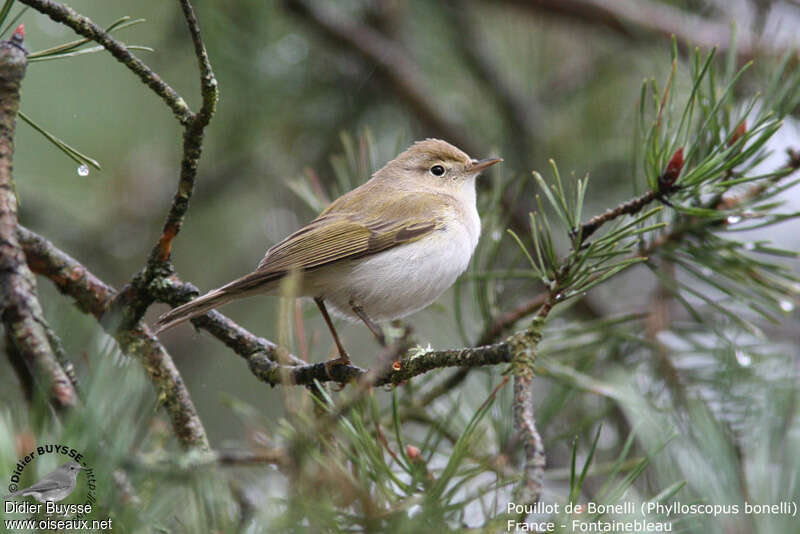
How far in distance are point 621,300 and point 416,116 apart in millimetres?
1822

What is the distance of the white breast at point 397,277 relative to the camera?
290 centimetres

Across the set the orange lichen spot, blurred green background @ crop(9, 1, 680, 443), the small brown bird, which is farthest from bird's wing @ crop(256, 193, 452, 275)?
the orange lichen spot

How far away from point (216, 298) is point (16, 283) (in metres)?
0.79

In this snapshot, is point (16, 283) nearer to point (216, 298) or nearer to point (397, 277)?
point (216, 298)

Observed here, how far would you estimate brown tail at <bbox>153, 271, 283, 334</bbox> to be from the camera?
212 cm

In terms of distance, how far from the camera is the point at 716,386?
2.66m

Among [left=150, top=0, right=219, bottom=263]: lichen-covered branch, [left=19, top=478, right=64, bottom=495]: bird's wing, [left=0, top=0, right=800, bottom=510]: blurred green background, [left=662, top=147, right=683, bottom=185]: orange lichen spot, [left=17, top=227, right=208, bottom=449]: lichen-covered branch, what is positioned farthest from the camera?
[left=0, top=0, right=800, bottom=510]: blurred green background

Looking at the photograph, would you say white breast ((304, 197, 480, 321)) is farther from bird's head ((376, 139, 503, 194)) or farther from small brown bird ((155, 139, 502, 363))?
bird's head ((376, 139, 503, 194))

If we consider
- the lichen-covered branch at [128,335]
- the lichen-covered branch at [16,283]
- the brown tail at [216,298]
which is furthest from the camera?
the brown tail at [216,298]

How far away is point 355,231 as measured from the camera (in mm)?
3117

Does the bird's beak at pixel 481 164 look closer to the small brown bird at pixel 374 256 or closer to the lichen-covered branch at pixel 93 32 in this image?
the small brown bird at pixel 374 256

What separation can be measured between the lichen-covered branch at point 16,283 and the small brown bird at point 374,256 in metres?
1.01

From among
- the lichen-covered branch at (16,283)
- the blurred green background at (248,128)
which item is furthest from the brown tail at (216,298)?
the blurred green background at (248,128)

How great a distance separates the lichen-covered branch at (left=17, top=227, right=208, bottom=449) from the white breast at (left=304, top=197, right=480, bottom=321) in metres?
0.95
